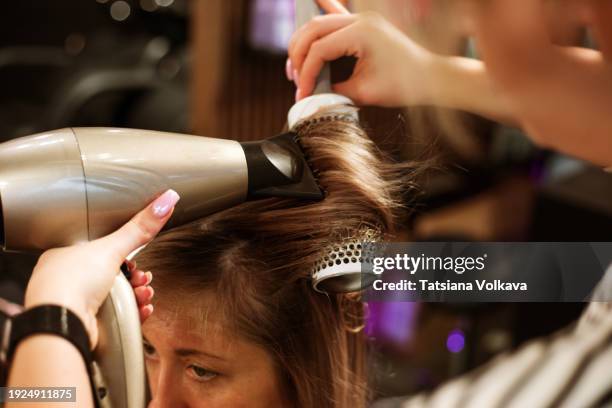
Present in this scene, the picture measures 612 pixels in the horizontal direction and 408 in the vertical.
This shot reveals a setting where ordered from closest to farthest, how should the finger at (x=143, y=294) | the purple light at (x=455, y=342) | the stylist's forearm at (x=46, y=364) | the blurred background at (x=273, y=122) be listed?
the stylist's forearm at (x=46, y=364)
the finger at (x=143, y=294)
the blurred background at (x=273, y=122)
the purple light at (x=455, y=342)

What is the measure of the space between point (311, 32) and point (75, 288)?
0.32 metres

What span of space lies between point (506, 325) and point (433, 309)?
17cm

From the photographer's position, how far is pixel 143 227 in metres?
0.58

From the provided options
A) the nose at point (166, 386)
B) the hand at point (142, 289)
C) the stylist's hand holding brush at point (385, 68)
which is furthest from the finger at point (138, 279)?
the stylist's hand holding brush at point (385, 68)

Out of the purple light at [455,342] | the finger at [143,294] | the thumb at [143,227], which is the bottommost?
the purple light at [455,342]

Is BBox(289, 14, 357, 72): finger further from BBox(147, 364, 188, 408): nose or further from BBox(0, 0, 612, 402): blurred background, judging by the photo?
BBox(147, 364, 188, 408): nose

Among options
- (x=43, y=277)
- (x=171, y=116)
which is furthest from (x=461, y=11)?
(x=171, y=116)

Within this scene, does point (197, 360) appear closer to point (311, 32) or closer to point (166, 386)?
point (166, 386)

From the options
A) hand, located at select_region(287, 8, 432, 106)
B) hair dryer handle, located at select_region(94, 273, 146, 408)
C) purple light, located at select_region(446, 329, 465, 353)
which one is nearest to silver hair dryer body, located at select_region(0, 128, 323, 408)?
hair dryer handle, located at select_region(94, 273, 146, 408)

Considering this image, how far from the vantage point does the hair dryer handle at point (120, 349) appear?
1.88ft

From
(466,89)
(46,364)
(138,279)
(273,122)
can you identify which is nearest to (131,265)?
(138,279)

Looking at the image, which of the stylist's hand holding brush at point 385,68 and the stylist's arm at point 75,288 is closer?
the stylist's arm at point 75,288

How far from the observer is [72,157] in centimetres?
55

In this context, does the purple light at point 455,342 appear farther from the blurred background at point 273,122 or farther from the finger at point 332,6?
the finger at point 332,6
